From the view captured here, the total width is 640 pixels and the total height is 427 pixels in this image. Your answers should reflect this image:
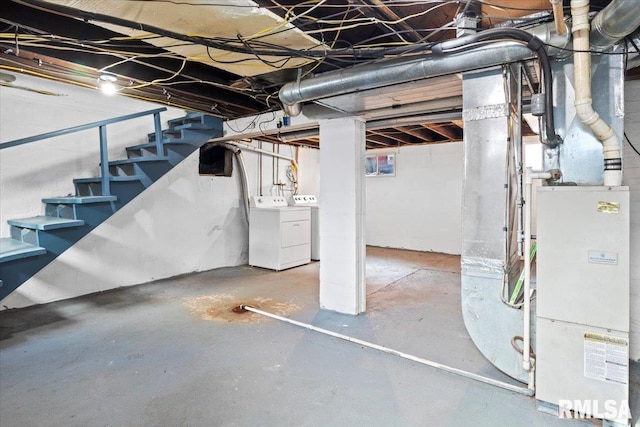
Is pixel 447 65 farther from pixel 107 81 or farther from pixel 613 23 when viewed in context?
pixel 107 81

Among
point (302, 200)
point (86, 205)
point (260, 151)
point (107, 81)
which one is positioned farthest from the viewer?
point (302, 200)

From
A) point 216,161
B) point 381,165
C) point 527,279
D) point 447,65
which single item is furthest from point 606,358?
point 381,165

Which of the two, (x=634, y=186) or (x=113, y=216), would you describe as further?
(x=113, y=216)

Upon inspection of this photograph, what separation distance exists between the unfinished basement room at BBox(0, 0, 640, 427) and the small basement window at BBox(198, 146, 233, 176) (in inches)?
36.7

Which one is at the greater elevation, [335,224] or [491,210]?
[491,210]

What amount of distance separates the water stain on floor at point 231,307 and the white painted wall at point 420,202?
13.4 ft

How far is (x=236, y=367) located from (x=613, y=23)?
9.13 ft

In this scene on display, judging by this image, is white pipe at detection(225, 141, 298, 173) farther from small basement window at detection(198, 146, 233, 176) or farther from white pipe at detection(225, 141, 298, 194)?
small basement window at detection(198, 146, 233, 176)

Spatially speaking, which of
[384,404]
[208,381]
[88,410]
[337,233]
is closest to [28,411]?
[88,410]

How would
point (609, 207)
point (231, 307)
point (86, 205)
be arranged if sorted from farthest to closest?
point (231, 307) < point (86, 205) < point (609, 207)

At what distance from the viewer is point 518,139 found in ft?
6.98

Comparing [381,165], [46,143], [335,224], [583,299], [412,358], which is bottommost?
[412,358]

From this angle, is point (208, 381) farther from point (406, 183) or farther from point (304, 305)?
point (406, 183)

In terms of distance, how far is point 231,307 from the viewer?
3.48 m
